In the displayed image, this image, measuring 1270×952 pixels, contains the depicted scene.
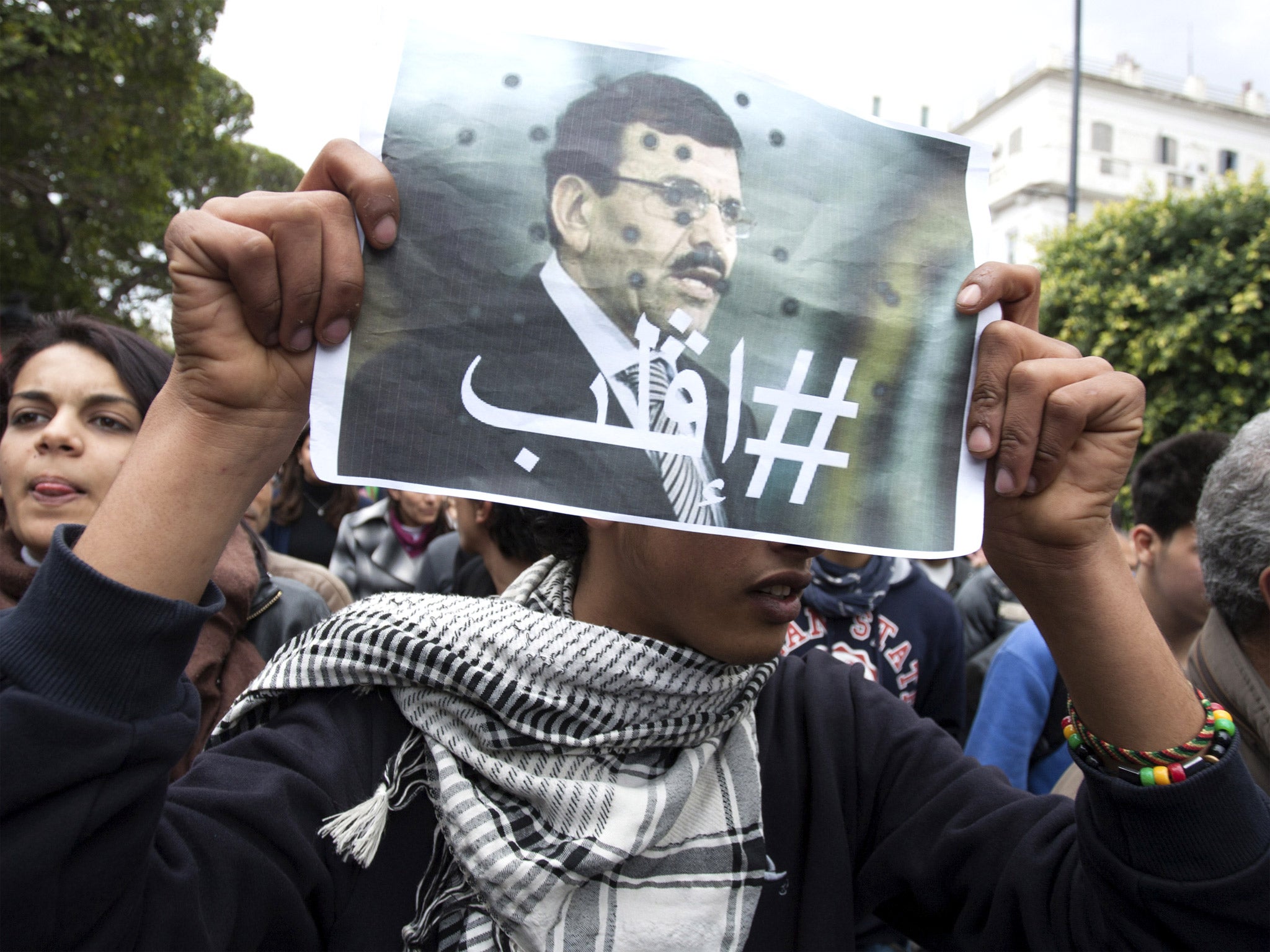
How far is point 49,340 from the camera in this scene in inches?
85.4

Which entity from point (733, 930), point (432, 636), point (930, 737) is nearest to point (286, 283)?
point (432, 636)

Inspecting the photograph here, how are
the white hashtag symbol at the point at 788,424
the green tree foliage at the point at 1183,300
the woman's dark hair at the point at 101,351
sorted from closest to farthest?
1. the white hashtag symbol at the point at 788,424
2. the woman's dark hair at the point at 101,351
3. the green tree foliage at the point at 1183,300

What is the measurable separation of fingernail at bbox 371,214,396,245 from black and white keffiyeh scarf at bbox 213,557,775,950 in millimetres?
581

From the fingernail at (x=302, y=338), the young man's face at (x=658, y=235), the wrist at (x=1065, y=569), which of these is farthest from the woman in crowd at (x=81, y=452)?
the wrist at (x=1065, y=569)

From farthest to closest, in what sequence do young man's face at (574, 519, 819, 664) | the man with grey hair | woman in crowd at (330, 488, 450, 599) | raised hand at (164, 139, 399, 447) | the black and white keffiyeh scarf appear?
woman in crowd at (330, 488, 450, 599) < the man with grey hair < young man's face at (574, 519, 819, 664) < the black and white keffiyeh scarf < raised hand at (164, 139, 399, 447)

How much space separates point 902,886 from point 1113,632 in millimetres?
559

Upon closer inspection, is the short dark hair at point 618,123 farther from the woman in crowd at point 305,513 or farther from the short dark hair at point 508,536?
the woman in crowd at point 305,513

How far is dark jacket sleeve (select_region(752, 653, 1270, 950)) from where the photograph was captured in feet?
3.73

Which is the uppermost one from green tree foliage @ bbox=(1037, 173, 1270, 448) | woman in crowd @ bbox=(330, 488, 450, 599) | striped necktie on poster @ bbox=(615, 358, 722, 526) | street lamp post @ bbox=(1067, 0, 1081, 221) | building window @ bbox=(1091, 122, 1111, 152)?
building window @ bbox=(1091, 122, 1111, 152)

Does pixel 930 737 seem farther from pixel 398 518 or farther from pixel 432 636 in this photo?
pixel 398 518

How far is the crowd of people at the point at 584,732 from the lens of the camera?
38.7 inches

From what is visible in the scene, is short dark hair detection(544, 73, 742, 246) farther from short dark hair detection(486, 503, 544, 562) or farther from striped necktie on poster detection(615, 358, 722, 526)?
short dark hair detection(486, 503, 544, 562)

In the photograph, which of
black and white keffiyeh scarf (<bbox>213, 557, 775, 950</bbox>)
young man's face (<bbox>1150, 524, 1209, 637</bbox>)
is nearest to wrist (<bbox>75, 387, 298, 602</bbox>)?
black and white keffiyeh scarf (<bbox>213, 557, 775, 950</bbox>)

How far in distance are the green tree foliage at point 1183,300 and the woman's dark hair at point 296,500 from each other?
9.29 meters
